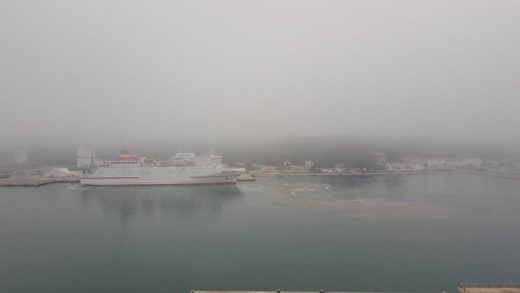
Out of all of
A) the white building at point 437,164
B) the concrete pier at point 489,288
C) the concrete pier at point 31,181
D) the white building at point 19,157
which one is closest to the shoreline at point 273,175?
the concrete pier at point 31,181

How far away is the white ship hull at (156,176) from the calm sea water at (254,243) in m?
4.29

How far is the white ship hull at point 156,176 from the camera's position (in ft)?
74.7

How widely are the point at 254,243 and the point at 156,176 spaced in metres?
14.4

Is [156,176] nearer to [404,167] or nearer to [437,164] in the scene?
[404,167]

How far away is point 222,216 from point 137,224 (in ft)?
11.4

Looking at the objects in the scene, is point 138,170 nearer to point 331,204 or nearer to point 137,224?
point 137,224

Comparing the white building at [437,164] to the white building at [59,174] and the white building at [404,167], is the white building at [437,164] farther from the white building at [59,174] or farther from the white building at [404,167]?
the white building at [59,174]

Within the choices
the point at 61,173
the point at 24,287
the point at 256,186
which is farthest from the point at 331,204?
the point at 61,173

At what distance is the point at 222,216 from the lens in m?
14.1

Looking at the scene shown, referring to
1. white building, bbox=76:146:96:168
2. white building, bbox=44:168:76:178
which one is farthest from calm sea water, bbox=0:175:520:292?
white building, bbox=76:146:96:168

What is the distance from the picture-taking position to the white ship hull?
896 inches

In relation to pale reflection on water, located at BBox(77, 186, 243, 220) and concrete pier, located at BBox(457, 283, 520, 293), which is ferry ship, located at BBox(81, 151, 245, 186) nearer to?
pale reflection on water, located at BBox(77, 186, 243, 220)

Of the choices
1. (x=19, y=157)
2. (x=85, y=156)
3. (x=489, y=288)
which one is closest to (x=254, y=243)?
(x=489, y=288)

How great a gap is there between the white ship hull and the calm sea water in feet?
14.1
